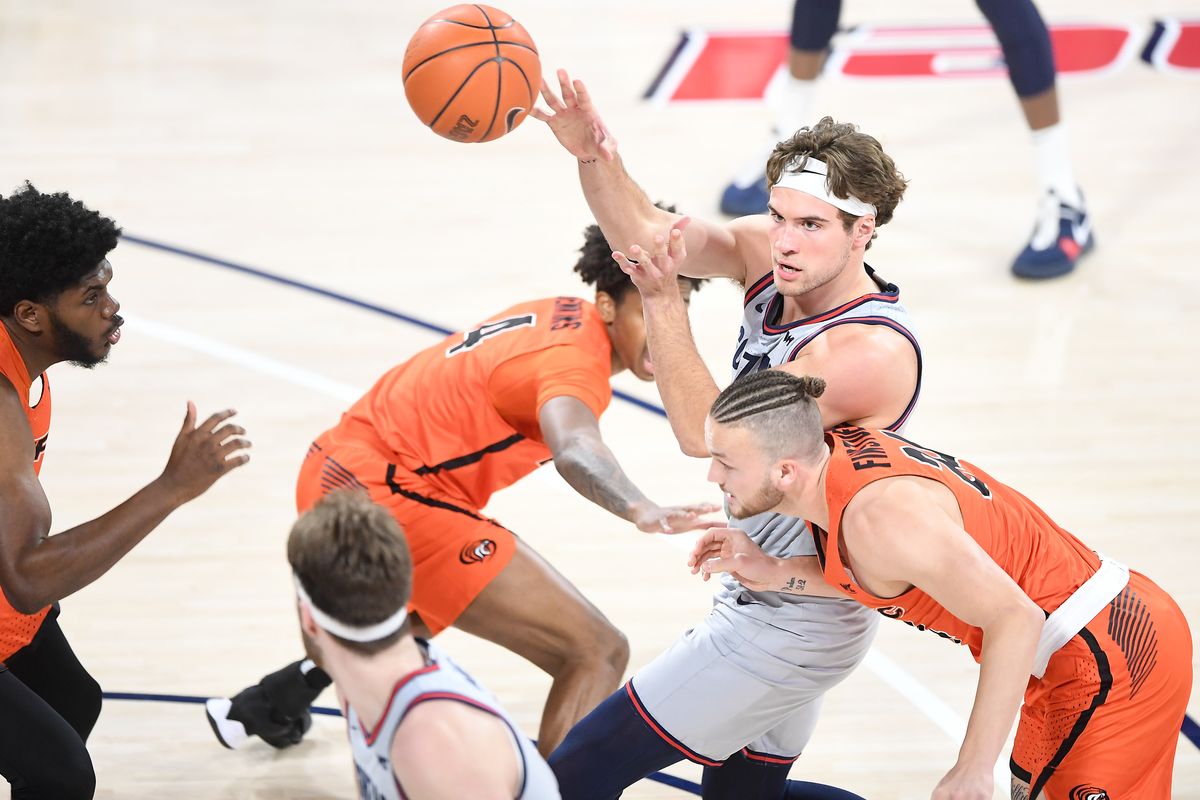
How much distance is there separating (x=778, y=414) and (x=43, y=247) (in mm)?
1994

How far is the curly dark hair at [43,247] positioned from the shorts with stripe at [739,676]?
6.00ft

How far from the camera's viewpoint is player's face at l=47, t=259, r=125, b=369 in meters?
3.79

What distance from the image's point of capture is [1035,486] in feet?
19.8

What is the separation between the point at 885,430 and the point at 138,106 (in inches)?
287

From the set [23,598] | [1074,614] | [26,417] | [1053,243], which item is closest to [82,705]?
[23,598]

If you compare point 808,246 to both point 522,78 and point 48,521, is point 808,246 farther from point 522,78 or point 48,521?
point 48,521

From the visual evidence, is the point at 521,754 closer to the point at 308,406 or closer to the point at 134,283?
the point at 308,406

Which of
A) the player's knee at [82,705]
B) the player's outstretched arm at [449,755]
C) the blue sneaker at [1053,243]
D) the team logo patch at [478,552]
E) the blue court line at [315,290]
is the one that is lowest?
the blue sneaker at [1053,243]

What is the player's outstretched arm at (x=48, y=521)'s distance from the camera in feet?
11.2

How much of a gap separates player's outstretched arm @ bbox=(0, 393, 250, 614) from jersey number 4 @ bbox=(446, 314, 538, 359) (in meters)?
0.95

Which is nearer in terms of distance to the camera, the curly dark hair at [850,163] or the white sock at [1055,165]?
the curly dark hair at [850,163]

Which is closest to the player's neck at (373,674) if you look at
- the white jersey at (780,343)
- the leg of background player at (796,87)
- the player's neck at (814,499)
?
the player's neck at (814,499)

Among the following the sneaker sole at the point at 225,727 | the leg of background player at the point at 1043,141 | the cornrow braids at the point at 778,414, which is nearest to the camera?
the cornrow braids at the point at 778,414

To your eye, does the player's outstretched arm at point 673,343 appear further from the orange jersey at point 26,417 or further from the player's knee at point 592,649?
the orange jersey at point 26,417
